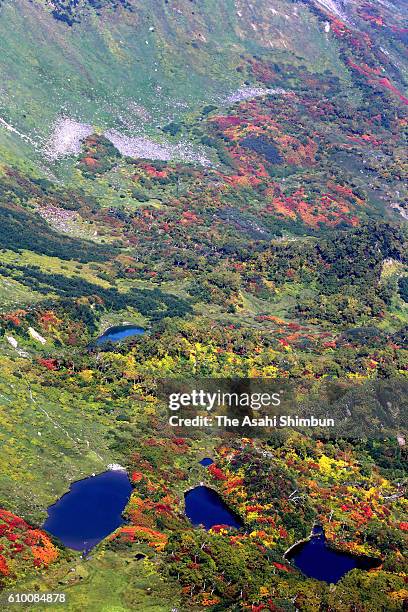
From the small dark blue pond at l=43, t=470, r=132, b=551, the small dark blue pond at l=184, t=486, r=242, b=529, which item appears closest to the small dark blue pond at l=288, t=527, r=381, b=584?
the small dark blue pond at l=184, t=486, r=242, b=529

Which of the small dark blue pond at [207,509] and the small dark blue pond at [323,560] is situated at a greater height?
the small dark blue pond at [323,560]

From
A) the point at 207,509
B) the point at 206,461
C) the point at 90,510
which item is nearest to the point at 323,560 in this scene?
the point at 207,509

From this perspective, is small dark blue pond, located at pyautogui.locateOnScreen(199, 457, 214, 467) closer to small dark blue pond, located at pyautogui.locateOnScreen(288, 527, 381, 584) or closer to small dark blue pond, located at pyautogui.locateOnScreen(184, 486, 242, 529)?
small dark blue pond, located at pyautogui.locateOnScreen(184, 486, 242, 529)

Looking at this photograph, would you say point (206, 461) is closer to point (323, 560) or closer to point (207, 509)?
point (207, 509)

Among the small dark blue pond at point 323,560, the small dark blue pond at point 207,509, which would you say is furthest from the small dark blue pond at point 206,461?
the small dark blue pond at point 323,560

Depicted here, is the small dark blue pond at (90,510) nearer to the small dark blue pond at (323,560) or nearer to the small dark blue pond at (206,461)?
the small dark blue pond at (206,461)
